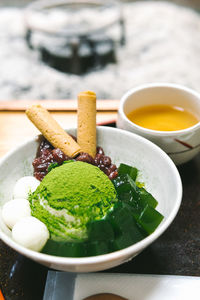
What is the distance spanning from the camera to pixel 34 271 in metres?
0.90

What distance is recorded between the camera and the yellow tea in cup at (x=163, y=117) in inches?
48.3

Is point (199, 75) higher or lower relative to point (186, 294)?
lower

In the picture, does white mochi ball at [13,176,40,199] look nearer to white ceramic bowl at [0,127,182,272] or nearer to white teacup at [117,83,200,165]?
white ceramic bowl at [0,127,182,272]

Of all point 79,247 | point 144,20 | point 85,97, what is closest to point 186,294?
point 79,247

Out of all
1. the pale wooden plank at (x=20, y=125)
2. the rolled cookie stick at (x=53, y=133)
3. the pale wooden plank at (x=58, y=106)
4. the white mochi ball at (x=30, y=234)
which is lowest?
the pale wooden plank at (x=20, y=125)

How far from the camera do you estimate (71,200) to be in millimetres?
894

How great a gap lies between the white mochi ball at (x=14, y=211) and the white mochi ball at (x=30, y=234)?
0.03m

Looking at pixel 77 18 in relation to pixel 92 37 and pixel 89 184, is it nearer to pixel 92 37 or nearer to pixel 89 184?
pixel 92 37

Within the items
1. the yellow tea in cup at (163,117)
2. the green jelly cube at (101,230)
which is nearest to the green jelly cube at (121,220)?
A: the green jelly cube at (101,230)

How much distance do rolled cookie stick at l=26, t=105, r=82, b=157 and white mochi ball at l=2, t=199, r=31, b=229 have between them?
0.22 meters

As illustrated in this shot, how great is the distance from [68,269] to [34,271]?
0.16 m

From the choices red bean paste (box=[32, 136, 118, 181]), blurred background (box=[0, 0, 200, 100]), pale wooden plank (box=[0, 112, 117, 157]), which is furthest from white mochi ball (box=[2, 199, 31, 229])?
blurred background (box=[0, 0, 200, 100])

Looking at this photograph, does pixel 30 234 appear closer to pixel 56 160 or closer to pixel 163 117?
pixel 56 160

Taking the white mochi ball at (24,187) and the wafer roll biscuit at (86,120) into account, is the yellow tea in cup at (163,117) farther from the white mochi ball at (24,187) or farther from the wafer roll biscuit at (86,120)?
the white mochi ball at (24,187)
